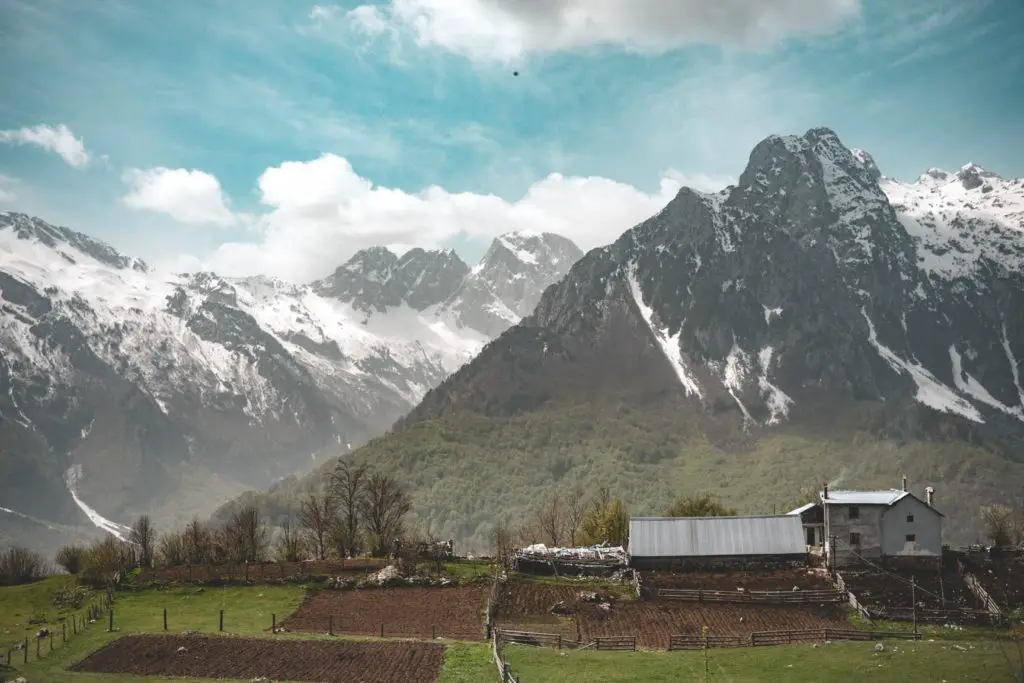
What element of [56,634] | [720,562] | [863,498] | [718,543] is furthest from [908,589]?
[56,634]

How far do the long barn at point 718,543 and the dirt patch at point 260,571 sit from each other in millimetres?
26987

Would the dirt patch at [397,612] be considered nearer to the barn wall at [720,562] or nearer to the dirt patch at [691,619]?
the dirt patch at [691,619]

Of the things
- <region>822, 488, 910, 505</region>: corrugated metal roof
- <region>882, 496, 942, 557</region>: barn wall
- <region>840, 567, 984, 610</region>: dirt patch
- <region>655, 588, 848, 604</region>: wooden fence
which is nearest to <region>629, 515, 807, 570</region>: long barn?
<region>822, 488, 910, 505</region>: corrugated metal roof

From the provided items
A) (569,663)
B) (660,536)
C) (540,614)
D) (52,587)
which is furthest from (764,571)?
(52,587)

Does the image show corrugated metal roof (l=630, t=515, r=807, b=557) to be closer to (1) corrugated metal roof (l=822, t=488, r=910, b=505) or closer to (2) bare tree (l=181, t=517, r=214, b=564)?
(1) corrugated metal roof (l=822, t=488, r=910, b=505)

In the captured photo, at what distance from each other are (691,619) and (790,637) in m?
10.4

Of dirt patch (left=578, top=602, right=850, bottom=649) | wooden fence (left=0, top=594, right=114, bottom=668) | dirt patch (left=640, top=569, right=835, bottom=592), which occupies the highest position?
wooden fence (left=0, top=594, right=114, bottom=668)

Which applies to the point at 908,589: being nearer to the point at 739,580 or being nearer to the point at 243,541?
the point at 739,580

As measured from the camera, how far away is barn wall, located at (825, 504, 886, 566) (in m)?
83.9

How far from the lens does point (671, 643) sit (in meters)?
58.7

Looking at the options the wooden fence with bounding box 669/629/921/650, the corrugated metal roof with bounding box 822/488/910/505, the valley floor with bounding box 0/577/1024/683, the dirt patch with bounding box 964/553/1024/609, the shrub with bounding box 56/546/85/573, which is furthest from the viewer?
the shrub with bounding box 56/546/85/573

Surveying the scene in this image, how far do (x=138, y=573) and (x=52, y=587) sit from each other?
7.42 meters

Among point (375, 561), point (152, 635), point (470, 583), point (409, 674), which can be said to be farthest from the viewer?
point (375, 561)

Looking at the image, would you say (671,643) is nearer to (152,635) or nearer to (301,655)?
(301,655)
